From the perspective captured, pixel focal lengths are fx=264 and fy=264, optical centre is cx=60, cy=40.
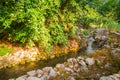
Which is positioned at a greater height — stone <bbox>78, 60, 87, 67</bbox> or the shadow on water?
the shadow on water

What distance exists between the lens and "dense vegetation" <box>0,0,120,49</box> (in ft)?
68.4

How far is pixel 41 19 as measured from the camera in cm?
2206

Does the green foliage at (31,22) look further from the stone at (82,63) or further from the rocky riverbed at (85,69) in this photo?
the stone at (82,63)

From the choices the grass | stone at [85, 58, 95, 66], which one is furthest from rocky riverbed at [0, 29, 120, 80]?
the grass

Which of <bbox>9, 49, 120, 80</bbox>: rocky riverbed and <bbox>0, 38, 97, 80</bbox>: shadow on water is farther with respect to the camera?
<bbox>0, 38, 97, 80</bbox>: shadow on water

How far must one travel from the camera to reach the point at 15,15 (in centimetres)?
2069

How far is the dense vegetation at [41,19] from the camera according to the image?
20844 mm

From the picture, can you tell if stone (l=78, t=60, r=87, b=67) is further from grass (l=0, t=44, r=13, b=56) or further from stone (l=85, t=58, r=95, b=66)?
grass (l=0, t=44, r=13, b=56)

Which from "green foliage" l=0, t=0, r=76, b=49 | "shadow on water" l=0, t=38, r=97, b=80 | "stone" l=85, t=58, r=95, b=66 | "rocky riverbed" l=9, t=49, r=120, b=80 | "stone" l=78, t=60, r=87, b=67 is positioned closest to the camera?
"rocky riverbed" l=9, t=49, r=120, b=80

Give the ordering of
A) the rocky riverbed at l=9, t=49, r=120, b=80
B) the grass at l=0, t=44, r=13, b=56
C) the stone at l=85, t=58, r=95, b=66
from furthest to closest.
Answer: the grass at l=0, t=44, r=13, b=56, the stone at l=85, t=58, r=95, b=66, the rocky riverbed at l=9, t=49, r=120, b=80

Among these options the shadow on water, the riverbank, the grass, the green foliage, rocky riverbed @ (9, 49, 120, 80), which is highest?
the green foliage

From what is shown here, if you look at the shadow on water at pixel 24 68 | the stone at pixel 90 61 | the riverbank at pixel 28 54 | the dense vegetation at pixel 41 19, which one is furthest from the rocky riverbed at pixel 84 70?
the dense vegetation at pixel 41 19

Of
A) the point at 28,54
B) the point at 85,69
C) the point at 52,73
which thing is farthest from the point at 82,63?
the point at 28,54

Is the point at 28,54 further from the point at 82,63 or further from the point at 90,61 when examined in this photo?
the point at 90,61
